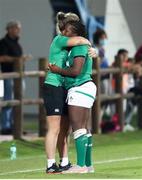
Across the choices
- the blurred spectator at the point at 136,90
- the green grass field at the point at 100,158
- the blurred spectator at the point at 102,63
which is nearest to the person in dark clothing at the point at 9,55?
the green grass field at the point at 100,158

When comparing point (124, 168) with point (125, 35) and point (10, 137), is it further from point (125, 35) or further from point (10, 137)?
point (125, 35)

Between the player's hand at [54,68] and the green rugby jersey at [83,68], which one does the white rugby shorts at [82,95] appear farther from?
the player's hand at [54,68]

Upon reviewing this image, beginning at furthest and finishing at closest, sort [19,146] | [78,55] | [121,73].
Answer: [121,73] → [19,146] → [78,55]

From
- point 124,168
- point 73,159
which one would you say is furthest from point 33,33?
point 124,168

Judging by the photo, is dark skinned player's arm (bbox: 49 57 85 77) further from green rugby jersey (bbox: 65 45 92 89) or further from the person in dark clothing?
the person in dark clothing

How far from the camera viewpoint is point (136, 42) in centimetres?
2445

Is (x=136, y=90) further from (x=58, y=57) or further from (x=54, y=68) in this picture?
(x=54, y=68)

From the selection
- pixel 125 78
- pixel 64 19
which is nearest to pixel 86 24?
pixel 125 78

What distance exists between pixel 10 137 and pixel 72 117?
6193 mm

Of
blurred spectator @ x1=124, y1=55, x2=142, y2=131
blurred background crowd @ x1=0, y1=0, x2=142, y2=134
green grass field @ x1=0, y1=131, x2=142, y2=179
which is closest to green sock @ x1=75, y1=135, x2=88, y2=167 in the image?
green grass field @ x1=0, y1=131, x2=142, y2=179

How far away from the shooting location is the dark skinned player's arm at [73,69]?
11.6 m

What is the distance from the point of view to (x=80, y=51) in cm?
1169

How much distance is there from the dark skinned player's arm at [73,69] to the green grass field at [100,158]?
3.95 ft

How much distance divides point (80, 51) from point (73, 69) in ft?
0.79
